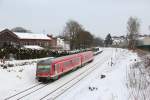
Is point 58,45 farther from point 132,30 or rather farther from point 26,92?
point 26,92

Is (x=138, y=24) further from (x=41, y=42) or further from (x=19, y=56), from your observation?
(x=19, y=56)

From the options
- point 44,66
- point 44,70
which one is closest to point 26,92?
point 44,70

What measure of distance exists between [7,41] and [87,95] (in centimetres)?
5111

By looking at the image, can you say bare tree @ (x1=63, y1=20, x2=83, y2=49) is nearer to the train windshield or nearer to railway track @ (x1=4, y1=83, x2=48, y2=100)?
the train windshield

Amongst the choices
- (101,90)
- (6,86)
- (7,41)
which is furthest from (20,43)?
(101,90)

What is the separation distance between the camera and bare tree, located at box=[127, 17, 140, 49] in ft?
257

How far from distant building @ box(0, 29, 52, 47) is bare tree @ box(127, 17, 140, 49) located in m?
26.4

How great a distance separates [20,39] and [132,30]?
36.4m

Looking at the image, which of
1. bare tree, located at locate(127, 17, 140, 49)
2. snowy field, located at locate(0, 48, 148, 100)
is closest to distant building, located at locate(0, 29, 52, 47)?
bare tree, located at locate(127, 17, 140, 49)

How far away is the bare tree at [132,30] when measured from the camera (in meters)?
78.2

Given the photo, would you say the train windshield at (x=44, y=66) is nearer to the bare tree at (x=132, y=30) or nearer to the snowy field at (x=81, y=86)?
the snowy field at (x=81, y=86)

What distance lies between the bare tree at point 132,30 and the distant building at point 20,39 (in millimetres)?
26352

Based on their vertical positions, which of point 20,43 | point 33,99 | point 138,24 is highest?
point 138,24

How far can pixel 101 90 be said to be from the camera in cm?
1731
